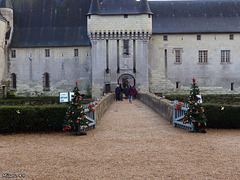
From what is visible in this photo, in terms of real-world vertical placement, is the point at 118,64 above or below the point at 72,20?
below

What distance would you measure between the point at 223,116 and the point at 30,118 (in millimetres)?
7260

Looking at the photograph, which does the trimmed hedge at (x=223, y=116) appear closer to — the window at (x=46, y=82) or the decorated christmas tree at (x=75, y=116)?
the decorated christmas tree at (x=75, y=116)

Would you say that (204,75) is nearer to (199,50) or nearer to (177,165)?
(199,50)

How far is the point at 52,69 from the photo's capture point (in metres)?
38.4

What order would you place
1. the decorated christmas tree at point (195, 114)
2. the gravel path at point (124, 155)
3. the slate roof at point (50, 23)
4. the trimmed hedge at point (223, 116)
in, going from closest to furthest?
the gravel path at point (124, 155), the decorated christmas tree at point (195, 114), the trimmed hedge at point (223, 116), the slate roof at point (50, 23)

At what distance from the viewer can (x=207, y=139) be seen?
10.7m

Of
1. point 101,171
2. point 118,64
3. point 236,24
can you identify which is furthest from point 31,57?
point 101,171

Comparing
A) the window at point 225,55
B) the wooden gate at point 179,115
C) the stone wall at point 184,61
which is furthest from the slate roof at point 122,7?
the wooden gate at point 179,115

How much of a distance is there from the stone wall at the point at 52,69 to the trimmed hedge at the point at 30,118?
84.6 ft

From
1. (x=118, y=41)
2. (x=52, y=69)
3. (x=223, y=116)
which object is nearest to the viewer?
(x=223, y=116)

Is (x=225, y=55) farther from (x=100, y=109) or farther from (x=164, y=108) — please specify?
(x=100, y=109)

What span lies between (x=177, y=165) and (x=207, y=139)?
3.47 m

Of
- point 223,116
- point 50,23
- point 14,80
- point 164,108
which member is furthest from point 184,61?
point 223,116

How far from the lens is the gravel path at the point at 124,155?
7.03 metres
